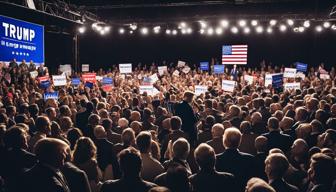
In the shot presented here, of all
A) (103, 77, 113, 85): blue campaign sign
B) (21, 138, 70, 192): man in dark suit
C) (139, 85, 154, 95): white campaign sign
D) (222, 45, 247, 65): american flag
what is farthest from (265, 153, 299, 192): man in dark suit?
(222, 45, 247, 65): american flag

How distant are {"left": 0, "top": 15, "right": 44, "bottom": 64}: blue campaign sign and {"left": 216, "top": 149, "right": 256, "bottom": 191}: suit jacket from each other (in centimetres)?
1481

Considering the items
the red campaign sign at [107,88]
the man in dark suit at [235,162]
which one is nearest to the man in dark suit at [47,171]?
the man in dark suit at [235,162]

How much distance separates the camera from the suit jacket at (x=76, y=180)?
3926 millimetres

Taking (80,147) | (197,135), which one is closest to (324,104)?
(197,135)

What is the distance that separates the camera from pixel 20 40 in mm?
18266

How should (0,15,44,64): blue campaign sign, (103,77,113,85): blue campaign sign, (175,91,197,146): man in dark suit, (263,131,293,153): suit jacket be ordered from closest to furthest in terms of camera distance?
(263,131,293,153): suit jacket, (175,91,197,146): man in dark suit, (103,77,113,85): blue campaign sign, (0,15,44,64): blue campaign sign

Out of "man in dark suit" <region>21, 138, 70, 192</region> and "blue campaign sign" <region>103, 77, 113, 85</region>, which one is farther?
"blue campaign sign" <region>103, 77, 113, 85</region>

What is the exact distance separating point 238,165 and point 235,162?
57mm

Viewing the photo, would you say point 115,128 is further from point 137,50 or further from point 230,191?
point 137,50

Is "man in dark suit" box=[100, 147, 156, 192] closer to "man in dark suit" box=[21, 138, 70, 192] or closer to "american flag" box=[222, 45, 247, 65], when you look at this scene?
"man in dark suit" box=[21, 138, 70, 192]

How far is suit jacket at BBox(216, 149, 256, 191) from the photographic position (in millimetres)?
4953

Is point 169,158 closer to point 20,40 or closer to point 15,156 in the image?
point 15,156

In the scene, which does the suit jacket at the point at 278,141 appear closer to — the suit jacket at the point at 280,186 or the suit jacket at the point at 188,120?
the suit jacket at the point at 188,120

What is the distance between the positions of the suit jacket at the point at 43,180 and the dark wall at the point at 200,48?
86.1ft
